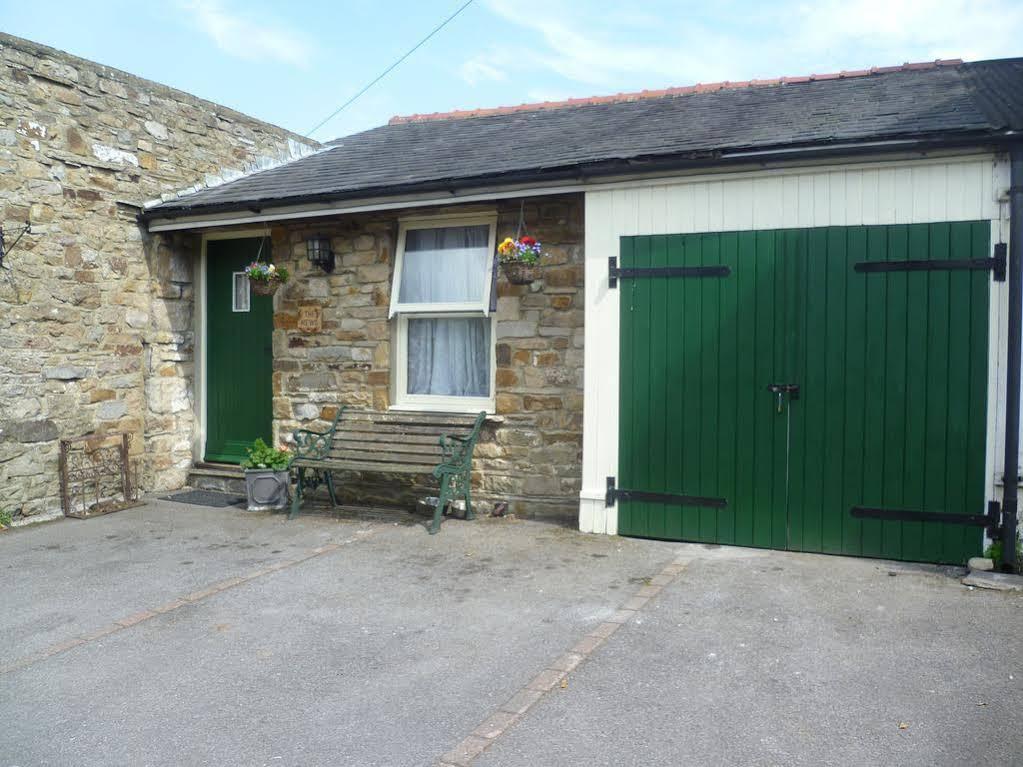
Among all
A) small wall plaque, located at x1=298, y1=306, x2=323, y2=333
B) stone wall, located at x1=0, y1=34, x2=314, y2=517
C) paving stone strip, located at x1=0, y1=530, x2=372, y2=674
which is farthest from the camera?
small wall plaque, located at x1=298, y1=306, x2=323, y2=333

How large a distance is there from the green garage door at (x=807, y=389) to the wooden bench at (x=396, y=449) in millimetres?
1392

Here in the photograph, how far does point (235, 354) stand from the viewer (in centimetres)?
894

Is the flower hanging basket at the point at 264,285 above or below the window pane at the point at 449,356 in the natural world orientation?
above

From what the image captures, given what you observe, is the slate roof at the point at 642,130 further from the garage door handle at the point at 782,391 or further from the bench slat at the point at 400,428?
the bench slat at the point at 400,428

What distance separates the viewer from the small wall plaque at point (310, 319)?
815 cm

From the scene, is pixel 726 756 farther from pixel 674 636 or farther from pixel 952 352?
pixel 952 352

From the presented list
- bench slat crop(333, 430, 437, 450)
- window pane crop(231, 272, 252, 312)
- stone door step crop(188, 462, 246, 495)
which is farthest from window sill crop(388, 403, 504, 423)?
window pane crop(231, 272, 252, 312)

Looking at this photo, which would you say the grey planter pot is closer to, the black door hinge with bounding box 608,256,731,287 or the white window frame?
the white window frame

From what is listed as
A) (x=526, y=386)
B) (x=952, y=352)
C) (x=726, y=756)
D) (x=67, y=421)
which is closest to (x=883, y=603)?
(x=952, y=352)

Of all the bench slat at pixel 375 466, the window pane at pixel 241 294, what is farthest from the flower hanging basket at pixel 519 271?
the window pane at pixel 241 294

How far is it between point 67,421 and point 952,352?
6.95 meters

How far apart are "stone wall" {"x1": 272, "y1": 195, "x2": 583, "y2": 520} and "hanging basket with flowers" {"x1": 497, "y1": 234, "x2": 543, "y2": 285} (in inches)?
11.1

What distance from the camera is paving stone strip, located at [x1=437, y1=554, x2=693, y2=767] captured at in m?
3.32

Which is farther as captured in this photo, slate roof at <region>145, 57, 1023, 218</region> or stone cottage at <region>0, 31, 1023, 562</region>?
slate roof at <region>145, 57, 1023, 218</region>
